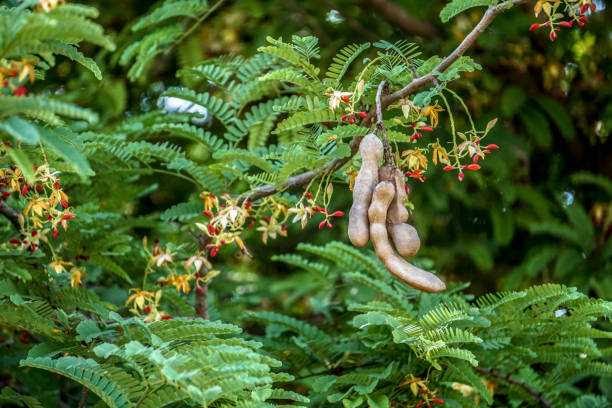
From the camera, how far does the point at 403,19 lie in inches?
153

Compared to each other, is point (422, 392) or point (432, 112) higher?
point (432, 112)

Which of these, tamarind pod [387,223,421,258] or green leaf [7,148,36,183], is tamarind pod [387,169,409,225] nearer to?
tamarind pod [387,223,421,258]

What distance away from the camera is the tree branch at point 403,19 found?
390 centimetres

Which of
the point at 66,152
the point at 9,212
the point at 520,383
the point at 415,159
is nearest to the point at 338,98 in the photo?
the point at 415,159

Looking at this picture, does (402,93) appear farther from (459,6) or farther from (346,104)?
(459,6)

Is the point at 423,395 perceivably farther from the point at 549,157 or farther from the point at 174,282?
the point at 549,157

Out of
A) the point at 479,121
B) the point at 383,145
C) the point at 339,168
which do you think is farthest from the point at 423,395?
the point at 479,121

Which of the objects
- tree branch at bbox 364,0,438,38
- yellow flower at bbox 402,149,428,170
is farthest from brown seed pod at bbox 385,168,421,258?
tree branch at bbox 364,0,438,38

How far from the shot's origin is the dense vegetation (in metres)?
1.96

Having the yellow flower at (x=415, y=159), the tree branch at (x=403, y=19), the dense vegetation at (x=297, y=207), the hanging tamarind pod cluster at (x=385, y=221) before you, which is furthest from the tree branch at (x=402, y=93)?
the tree branch at (x=403, y=19)

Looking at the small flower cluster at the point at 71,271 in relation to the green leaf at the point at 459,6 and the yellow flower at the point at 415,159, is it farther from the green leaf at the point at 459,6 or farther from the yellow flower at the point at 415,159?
Result: the green leaf at the point at 459,6

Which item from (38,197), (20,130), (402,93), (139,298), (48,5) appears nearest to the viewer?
(20,130)

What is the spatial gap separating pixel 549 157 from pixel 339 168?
2.08 metres

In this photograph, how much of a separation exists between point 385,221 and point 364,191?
7 cm
